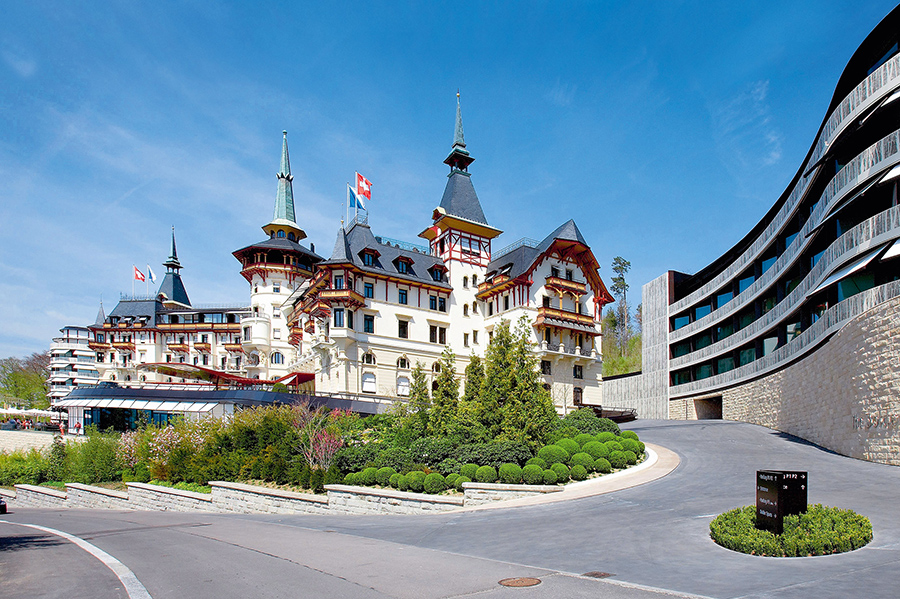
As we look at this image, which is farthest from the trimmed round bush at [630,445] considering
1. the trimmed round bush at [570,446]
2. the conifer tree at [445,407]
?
the conifer tree at [445,407]

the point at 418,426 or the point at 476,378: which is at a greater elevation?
the point at 476,378

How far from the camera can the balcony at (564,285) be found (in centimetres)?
5394

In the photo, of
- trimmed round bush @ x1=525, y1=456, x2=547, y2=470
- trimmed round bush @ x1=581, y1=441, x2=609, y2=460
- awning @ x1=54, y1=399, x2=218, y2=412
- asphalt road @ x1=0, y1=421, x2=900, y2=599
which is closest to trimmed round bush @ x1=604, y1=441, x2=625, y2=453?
trimmed round bush @ x1=581, y1=441, x2=609, y2=460

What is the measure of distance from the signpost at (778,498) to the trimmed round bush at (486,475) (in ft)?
38.3

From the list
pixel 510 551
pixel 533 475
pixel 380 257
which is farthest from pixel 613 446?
pixel 380 257

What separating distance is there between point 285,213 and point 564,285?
39.0m

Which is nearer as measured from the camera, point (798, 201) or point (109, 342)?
point (798, 201)

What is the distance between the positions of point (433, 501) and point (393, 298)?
3264 centimetres

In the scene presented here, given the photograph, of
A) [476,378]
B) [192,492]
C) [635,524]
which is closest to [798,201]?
[476,378]

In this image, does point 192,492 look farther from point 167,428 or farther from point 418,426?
point 418,426

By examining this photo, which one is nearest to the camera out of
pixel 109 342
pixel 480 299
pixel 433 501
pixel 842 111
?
pixel 433 501

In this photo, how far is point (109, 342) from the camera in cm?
8675

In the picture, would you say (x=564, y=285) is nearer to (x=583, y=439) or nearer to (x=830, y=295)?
(x=830, y=295)

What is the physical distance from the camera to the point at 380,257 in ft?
174
